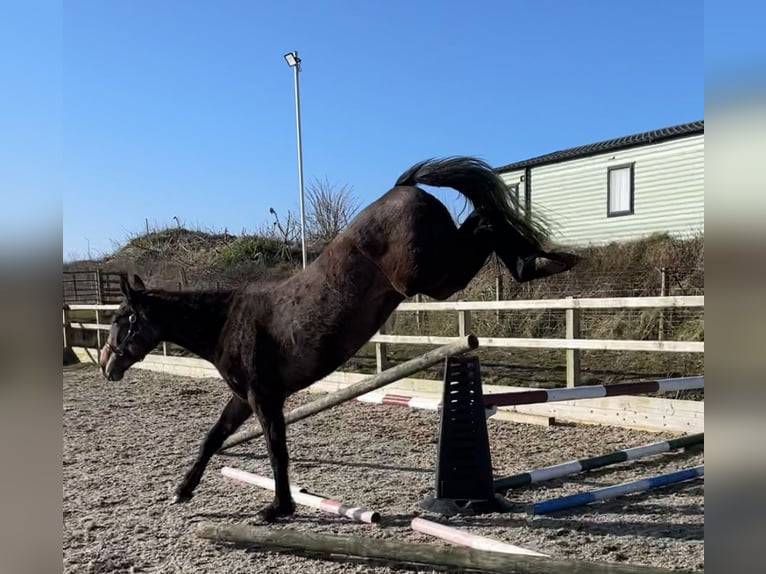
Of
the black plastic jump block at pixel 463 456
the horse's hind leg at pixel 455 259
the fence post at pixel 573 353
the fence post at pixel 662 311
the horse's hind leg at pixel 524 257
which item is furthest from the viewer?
the fence post at pixel 662 311

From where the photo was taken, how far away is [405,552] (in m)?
2.78

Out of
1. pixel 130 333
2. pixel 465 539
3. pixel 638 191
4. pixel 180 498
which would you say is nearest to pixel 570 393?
pixel 465 539

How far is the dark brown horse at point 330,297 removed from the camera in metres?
3.06

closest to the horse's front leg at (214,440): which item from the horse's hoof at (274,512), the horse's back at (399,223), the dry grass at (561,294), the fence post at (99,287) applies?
the horse's hoof at (274,512)

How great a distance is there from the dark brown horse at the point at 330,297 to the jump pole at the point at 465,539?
0.95 metres

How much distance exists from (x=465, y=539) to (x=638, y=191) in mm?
12887

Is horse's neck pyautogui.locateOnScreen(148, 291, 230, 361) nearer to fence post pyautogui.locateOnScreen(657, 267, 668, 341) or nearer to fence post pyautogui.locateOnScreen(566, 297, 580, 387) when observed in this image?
fence post pyautogui.locateOnScreen(566, 297, 580, 387)

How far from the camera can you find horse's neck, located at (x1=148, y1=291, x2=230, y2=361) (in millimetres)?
4098

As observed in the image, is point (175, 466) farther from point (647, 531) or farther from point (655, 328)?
point (655, 328)

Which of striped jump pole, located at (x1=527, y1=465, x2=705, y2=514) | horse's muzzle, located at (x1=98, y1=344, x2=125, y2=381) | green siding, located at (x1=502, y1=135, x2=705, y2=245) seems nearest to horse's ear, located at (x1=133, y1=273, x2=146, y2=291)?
horse's muzzle, located at (x1=98, y1=344, x2=125, y2=381)

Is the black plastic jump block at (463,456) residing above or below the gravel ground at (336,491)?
above

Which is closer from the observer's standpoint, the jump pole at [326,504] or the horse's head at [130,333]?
the jump pole at [326,504]

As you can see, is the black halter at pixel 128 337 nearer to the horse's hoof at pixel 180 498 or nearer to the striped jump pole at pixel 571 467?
the horse's hoof at pixel 180 498

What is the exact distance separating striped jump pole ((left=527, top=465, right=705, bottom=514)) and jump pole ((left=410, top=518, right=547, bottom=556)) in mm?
605
